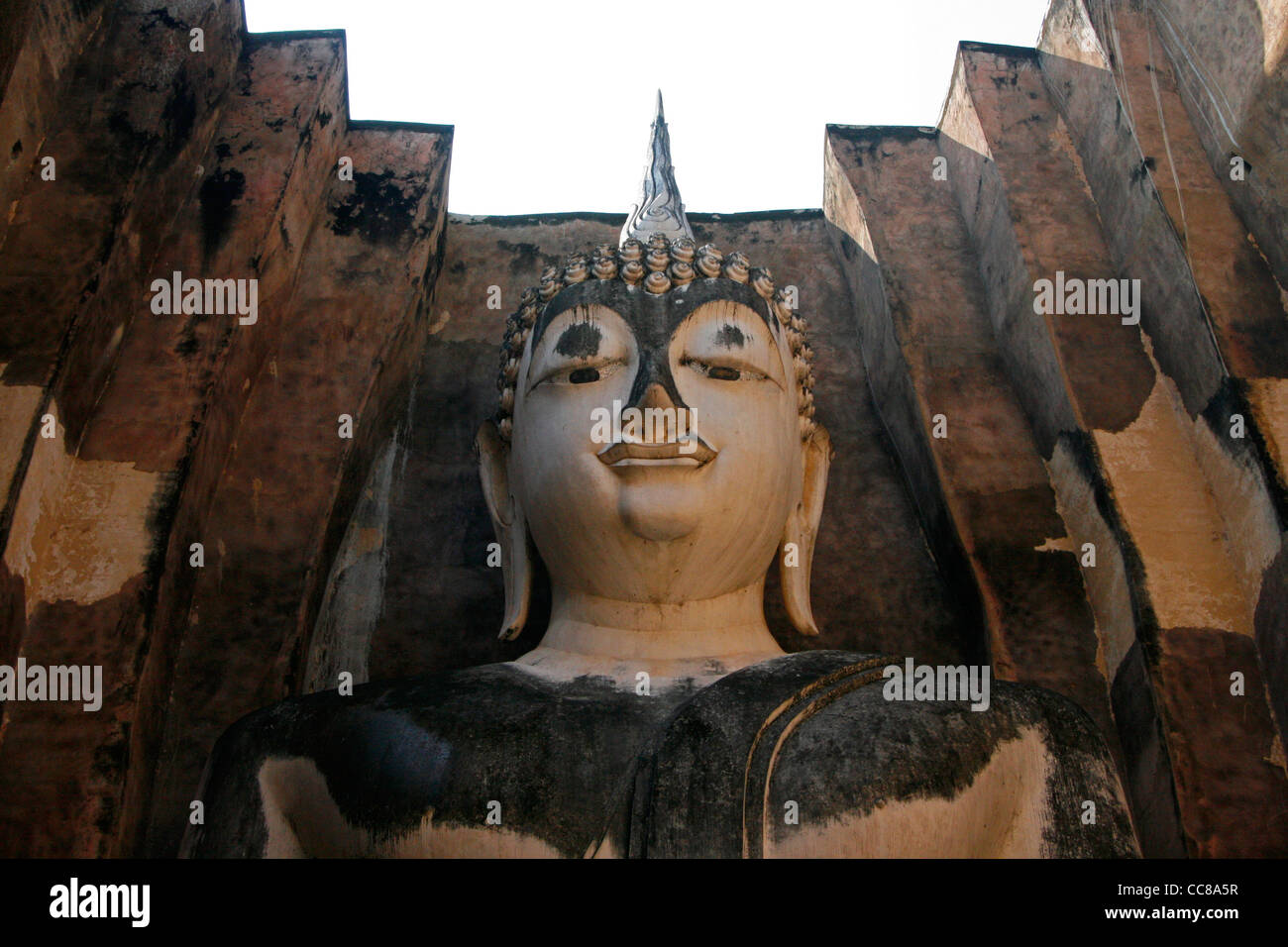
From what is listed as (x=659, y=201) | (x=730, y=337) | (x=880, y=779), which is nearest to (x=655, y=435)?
(x=730, y=337)

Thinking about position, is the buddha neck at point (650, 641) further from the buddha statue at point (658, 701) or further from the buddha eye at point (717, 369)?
the buddha eye at point (717, 369)

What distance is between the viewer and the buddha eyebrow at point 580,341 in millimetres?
4012

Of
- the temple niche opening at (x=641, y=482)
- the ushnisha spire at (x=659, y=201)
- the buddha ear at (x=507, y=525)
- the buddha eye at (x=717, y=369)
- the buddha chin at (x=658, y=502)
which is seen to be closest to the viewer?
the temple niche opening at (x=641, y=482)

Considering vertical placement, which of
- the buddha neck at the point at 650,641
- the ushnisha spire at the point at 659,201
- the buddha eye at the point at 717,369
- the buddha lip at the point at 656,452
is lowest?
the buddha neck at the point at 650,641

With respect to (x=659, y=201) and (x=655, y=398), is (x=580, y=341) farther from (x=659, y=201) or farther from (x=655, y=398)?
(x=659, y=201)

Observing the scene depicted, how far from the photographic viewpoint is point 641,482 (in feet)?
12.4

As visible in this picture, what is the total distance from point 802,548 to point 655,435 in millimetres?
978

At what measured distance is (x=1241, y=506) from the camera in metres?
4.14

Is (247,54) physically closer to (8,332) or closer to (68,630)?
(8,332)

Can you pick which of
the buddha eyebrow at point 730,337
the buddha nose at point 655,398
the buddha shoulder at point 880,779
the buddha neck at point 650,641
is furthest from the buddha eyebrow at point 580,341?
the buddha shoulder at point 880,779

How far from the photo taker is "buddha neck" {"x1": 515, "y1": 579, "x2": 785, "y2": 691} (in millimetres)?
3812

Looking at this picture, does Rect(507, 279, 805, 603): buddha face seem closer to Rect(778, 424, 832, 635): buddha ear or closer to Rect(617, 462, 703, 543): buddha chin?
Rect(617, 462, 703, 543): buddha chin
